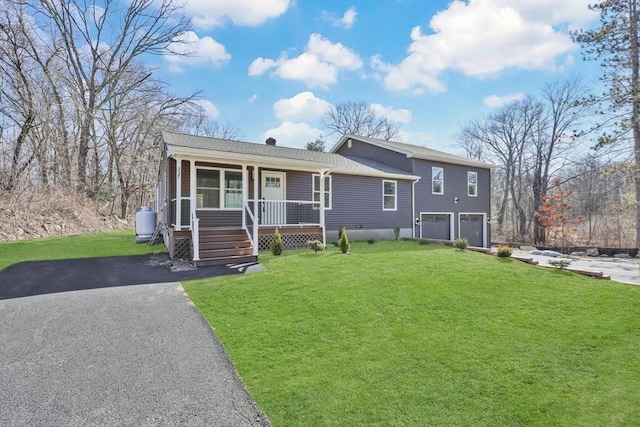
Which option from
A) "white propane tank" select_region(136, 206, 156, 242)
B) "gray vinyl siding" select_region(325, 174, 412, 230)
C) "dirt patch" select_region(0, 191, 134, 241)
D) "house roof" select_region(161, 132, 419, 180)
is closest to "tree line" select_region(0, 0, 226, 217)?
"dirt patch" select_region(0, 191, 134, 241)

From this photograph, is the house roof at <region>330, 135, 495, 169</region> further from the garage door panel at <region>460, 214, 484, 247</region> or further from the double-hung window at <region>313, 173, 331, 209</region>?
the double-hung window at <region>313, 173, 331, 209</region>

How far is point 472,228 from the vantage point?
18734 millimetres

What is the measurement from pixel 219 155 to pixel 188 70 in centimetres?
1757

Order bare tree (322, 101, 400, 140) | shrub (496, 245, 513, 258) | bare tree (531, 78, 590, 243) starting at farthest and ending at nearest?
bare tree (322, 101, 400, 140) < bare tree (531, 78, 590, 243) < shrub (496, 245, 513, 258)

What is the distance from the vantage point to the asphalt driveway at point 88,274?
6469 mm

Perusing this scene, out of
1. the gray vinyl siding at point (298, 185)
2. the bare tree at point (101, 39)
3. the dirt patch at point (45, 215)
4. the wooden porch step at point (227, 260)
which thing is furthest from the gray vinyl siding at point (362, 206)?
the bare tree at point (101, 39)

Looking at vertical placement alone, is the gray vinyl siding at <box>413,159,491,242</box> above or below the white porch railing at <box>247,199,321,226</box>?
above

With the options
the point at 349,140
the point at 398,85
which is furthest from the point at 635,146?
the point at 349,140

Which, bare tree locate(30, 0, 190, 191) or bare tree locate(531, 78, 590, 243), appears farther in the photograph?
bare tree locate(531, 78, 590, 243)

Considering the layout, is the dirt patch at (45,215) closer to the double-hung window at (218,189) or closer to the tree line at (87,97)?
the tree line at (87,97)

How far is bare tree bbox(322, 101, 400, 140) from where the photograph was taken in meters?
35.8

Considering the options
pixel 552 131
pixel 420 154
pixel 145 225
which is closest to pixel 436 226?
pixel 420 154

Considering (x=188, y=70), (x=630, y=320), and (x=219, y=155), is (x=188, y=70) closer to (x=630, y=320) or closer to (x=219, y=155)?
(x=219, y=155)

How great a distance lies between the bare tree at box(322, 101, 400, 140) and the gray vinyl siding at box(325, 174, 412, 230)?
21671mm
